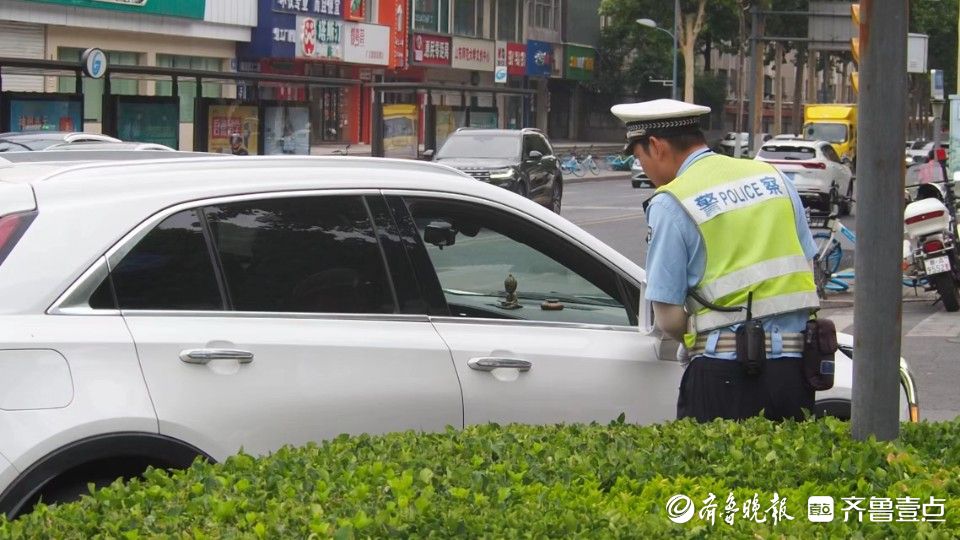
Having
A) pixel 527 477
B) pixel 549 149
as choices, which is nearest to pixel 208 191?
pixel 527 477

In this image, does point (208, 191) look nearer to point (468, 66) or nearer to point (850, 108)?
point (850, 108)

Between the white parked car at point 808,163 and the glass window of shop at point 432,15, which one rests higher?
the glass window of shop at point 432,15

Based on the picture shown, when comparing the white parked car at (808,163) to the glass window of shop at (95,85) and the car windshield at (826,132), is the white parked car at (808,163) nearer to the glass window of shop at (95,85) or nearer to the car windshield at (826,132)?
the car windshield at (826,132)

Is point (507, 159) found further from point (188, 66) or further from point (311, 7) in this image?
point (311, 7)

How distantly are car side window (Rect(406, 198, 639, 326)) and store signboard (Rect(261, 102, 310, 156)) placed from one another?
23.4 meters

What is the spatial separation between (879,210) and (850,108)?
1753 inches

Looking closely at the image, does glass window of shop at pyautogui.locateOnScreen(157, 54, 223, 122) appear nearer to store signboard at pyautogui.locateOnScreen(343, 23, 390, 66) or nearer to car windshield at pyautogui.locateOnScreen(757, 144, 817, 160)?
store signboard at pyautogui.locateOnScreen(343, 23, 390, 66)

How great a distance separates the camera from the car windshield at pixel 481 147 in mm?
28547

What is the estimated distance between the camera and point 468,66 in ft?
201

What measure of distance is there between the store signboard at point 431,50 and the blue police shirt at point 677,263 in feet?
175

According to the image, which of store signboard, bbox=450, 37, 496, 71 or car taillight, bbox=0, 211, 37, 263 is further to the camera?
store signboard, bbox=450, 37, 496, 71

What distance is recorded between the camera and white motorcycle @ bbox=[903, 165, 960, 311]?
45.9ft

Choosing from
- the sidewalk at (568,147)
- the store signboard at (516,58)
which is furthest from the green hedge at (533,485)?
the store signboard at (516,58)

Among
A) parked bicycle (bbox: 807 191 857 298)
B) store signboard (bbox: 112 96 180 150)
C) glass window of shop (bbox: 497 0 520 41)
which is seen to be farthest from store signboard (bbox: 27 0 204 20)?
parked bicycle (bbox: 807 191 857 298)
